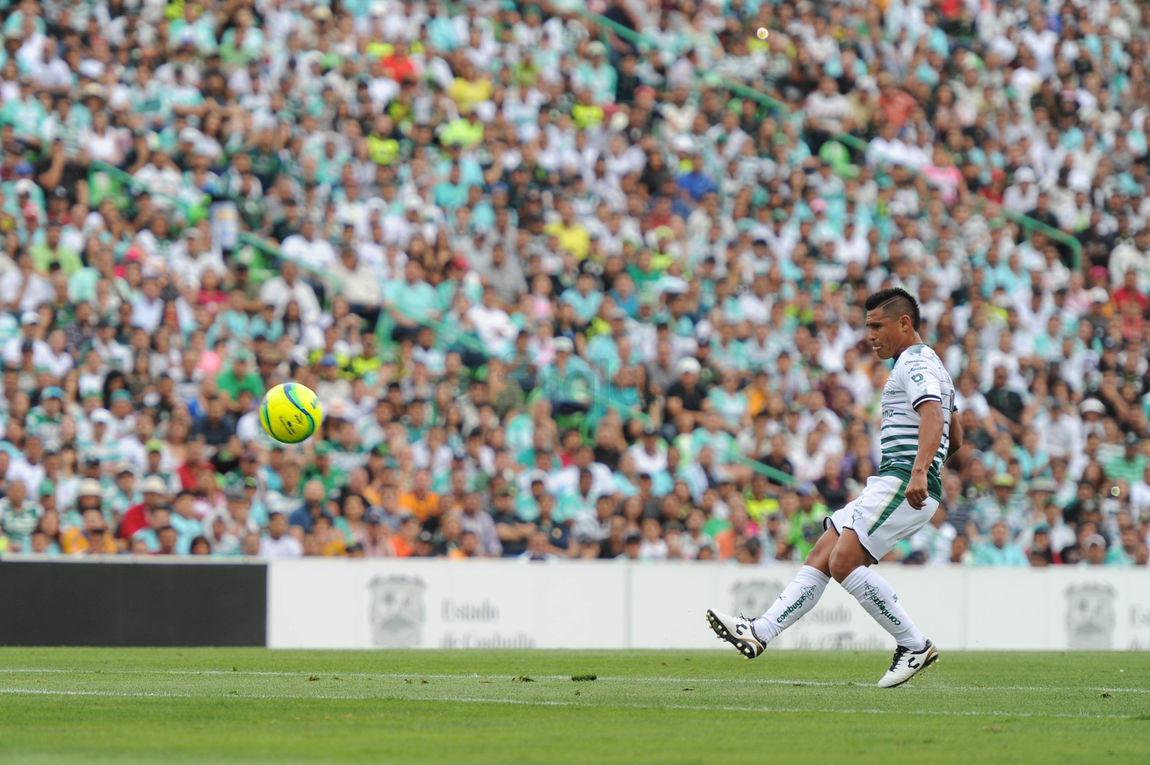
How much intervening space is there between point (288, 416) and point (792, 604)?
4.85 metres

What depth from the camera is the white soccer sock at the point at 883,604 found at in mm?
10633

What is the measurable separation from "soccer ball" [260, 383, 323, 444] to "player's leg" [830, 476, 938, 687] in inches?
191

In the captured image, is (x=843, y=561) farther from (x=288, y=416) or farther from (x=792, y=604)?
(x=288, y=416)

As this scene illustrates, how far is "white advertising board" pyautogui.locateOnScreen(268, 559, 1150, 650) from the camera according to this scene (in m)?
17.8

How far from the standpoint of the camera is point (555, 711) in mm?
8969

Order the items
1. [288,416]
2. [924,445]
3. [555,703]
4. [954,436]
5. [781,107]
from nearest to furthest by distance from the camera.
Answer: [555,703]
[924,445]
[954,436]
[288,416]
[781,107]

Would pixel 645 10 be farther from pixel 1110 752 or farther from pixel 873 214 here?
pixel 1110 752

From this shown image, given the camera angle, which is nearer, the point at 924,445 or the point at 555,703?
the point at 555,703

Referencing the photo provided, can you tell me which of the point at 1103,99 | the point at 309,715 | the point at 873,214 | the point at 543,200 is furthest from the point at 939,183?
the point at 309,715

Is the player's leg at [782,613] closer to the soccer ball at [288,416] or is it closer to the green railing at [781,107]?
the soccer ball at [288,416]

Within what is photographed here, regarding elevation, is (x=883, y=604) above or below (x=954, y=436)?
below

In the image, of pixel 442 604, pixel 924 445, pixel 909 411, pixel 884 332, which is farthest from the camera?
pixel 442 604

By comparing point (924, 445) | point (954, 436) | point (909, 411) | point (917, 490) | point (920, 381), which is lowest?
point (917, 490)

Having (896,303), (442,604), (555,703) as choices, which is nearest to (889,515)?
(896,303)
